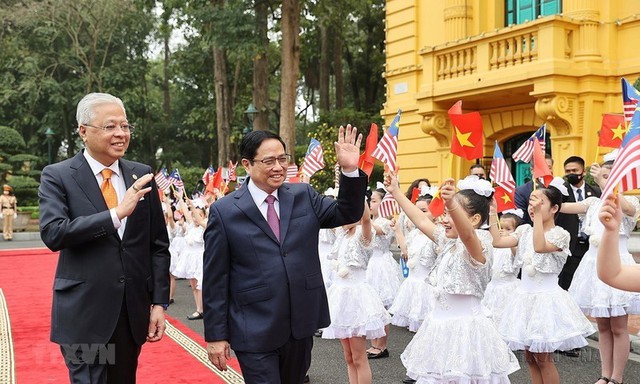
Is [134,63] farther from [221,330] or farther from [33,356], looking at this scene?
[221,330]

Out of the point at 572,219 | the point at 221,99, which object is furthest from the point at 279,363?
the point at 221,99

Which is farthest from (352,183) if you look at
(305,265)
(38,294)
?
(38,294)

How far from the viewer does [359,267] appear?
6.51m

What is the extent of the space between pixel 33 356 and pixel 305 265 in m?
5.06

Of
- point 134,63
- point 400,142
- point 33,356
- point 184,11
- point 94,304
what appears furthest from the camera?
point 134,63

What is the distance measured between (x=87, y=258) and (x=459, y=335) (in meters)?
2.42

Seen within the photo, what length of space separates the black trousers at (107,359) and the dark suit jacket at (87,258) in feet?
0.13

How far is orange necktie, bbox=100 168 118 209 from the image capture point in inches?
152

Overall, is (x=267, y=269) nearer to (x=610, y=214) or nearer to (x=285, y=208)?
(x=285, y=208)

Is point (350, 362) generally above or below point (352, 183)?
below

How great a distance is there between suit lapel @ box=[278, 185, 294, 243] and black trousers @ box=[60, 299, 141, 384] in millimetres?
947

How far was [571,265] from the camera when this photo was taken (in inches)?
343

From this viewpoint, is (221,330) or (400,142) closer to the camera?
(221,330)

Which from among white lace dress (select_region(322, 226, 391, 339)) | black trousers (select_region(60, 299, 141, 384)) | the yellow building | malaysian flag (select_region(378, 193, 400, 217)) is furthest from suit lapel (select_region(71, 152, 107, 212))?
the yellow building
